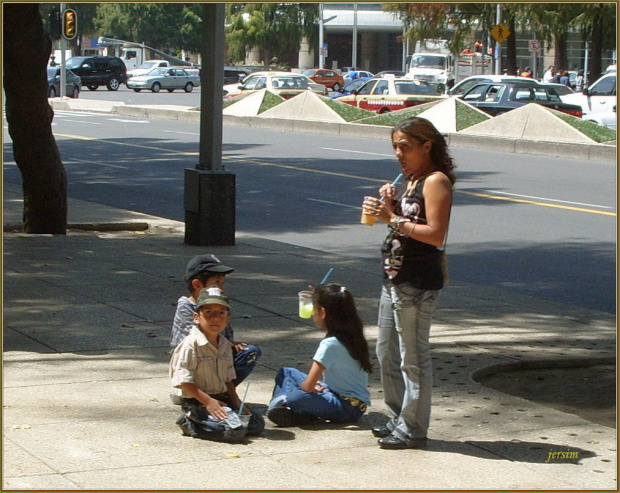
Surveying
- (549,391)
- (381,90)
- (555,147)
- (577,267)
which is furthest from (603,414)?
(381,90)

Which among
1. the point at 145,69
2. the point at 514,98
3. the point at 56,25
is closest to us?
the point at 514,98

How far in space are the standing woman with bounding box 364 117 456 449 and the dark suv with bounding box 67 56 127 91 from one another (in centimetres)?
5973

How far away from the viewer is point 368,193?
1761 centimetres

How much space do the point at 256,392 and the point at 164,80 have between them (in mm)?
60439

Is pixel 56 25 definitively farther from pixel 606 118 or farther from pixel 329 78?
pixel 329 78

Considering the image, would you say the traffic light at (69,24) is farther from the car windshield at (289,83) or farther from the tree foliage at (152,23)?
the tree foliage at (152,23)

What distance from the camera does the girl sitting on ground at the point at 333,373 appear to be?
5.85 meters

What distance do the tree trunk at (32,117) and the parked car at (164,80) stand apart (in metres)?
52.6

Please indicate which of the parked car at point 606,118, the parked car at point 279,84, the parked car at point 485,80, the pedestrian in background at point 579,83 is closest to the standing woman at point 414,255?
the parked car at point 606,118

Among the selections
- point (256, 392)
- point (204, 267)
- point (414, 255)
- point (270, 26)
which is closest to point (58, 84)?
point (270, 26)

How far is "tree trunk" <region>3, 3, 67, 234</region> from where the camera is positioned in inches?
490

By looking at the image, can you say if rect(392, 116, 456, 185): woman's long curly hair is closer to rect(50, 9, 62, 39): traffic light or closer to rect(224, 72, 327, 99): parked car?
rect(50, 9, 62, 39): traffic light

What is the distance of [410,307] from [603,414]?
1897 mm

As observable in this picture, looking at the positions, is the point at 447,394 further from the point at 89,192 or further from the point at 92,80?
the point at 92,80
